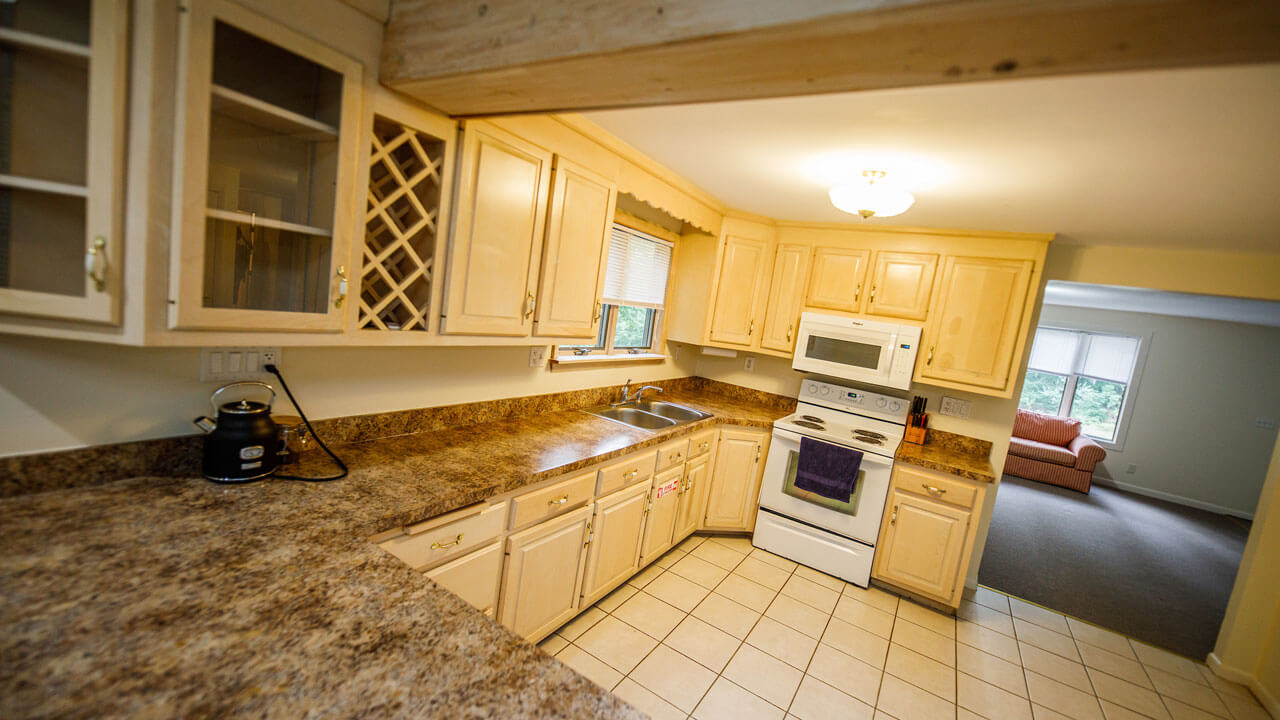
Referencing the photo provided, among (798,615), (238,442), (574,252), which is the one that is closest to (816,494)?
(798,615)

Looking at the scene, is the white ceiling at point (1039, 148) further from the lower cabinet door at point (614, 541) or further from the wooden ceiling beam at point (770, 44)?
the lower cabinet door at point (614, 541)

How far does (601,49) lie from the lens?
103 centimetres

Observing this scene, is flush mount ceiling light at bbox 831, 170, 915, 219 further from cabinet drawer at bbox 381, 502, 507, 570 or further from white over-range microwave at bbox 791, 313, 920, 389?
cabinet drawer at bbox 381, 502, 507, 570

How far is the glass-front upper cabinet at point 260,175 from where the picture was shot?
3.61 feet

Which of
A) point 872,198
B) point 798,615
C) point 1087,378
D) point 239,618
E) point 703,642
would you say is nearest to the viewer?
point 239,618

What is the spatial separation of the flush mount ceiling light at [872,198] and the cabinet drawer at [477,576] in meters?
1.95

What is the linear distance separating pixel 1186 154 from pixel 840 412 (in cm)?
223

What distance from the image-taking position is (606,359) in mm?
3121

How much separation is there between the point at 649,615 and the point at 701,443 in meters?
1.04

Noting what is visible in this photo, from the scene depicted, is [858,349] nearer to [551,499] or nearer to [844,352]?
[844,352]

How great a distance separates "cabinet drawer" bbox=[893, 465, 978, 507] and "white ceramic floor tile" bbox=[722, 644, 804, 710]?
129cm

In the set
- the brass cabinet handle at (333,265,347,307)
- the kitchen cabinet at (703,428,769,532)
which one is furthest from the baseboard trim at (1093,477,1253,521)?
the brass cabinet handle at (333,265,347,307)

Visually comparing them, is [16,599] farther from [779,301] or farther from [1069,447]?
[1069,447]

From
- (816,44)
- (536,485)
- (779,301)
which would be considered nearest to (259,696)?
(536,485)
